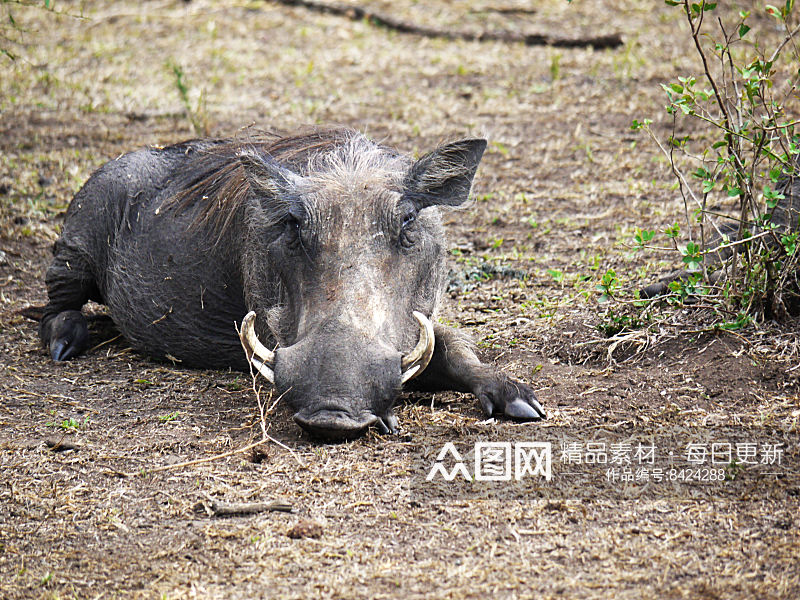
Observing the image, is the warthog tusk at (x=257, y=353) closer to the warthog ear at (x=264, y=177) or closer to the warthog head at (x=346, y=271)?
the warthog head at (x=346, y=271)

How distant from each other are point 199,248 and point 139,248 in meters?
0.43

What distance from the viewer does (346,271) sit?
12.2 ft

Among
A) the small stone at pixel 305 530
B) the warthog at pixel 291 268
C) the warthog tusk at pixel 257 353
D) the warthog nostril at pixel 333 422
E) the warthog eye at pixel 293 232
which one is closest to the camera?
→ the small stone at pixel 305 530

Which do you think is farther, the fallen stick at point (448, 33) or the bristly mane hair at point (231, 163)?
the fallen stick at point (448, 33)

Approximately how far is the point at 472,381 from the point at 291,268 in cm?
83

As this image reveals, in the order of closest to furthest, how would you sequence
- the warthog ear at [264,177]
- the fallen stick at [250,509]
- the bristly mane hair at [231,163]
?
the fallen stick at [250,509] → the warthog ear at [264,177] → the bristly mane hair at [231,163]

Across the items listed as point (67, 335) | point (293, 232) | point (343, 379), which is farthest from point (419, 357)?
point (67, 335)

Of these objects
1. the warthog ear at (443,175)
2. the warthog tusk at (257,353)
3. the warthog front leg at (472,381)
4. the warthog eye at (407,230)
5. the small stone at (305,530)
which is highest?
the warthog ear at (443,175)

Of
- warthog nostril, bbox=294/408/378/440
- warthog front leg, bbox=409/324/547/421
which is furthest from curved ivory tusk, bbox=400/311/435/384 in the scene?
warthog front leg, bbox=409/324/547/421

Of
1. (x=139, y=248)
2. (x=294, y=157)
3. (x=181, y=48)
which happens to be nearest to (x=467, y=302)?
(x=294, y=157)

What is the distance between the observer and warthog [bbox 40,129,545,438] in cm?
354

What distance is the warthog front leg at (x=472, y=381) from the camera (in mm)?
3705

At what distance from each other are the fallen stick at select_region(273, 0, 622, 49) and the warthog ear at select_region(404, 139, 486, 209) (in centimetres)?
586

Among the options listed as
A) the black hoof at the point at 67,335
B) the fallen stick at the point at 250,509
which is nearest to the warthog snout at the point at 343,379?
the fallen stick at the point at 250,509
